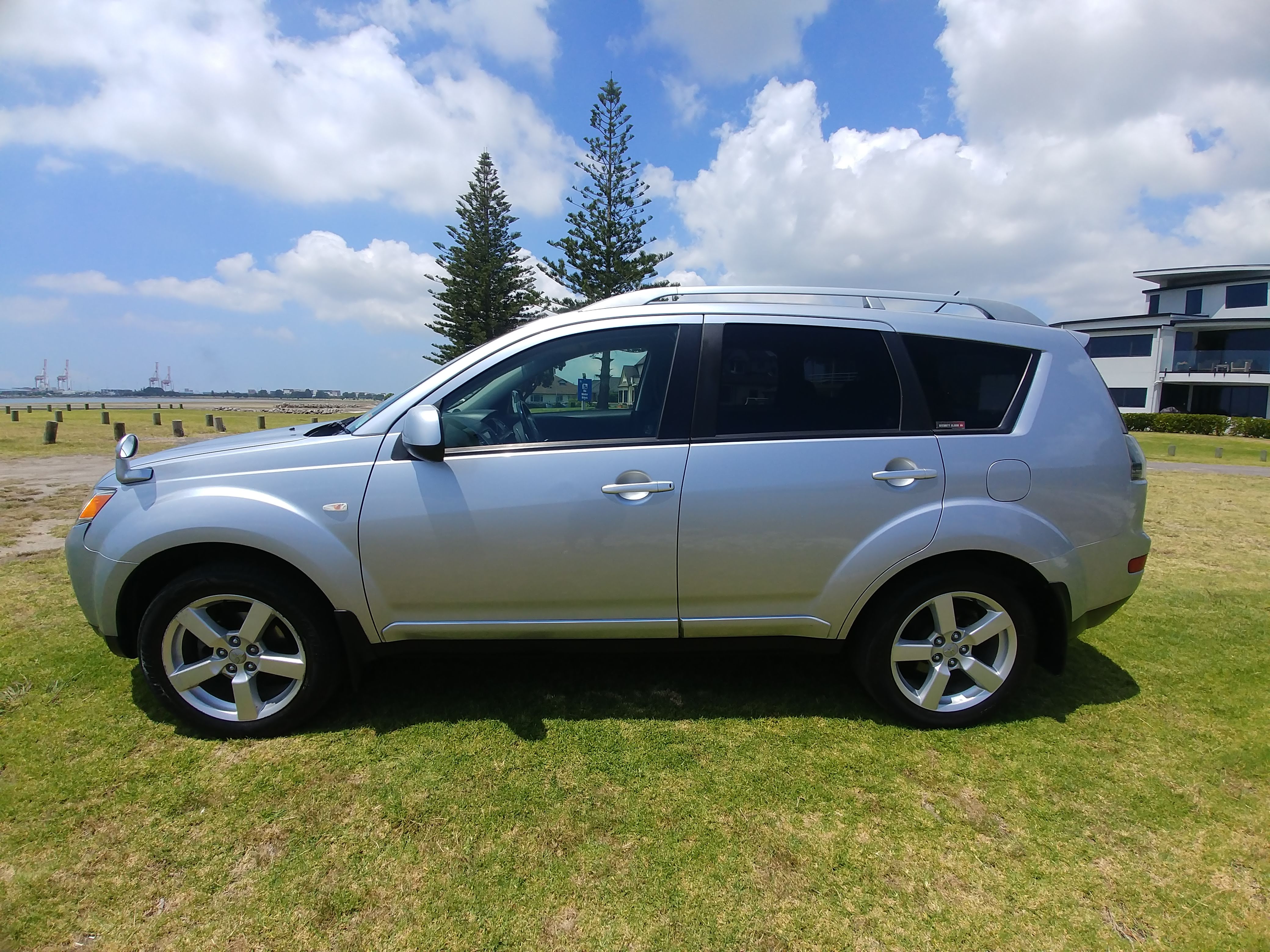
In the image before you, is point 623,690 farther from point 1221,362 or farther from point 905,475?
point 1221,362

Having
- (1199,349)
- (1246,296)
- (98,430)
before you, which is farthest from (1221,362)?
(98,430)

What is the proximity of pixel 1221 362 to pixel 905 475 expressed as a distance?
1918 inches

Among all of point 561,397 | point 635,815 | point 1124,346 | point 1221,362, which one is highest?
point 1124,346

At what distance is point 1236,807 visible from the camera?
2.35 m

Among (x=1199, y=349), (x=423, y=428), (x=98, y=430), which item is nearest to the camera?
(x=423, y=428)

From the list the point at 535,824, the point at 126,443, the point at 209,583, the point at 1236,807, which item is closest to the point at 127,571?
the point at 209,583

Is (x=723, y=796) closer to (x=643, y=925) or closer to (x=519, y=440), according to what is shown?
(x=643, y=925)

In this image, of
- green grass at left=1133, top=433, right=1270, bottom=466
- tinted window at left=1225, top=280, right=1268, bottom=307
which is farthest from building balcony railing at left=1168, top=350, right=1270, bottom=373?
green grass at left=1133, top=433, right=1270, bottom=466

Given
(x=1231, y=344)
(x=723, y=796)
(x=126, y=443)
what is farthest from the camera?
(x=1231, y=344)

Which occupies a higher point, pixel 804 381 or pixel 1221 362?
pixel 1221 362

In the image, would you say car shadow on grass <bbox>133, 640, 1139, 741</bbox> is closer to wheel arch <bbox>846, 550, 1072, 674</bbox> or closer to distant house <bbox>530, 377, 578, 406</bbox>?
wheel arch <bbox>846, 550, 1072, 674</bbox>

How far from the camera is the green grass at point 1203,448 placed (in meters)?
18.8

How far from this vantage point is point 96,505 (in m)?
2.75

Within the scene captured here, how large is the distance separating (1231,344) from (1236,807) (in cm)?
4992
